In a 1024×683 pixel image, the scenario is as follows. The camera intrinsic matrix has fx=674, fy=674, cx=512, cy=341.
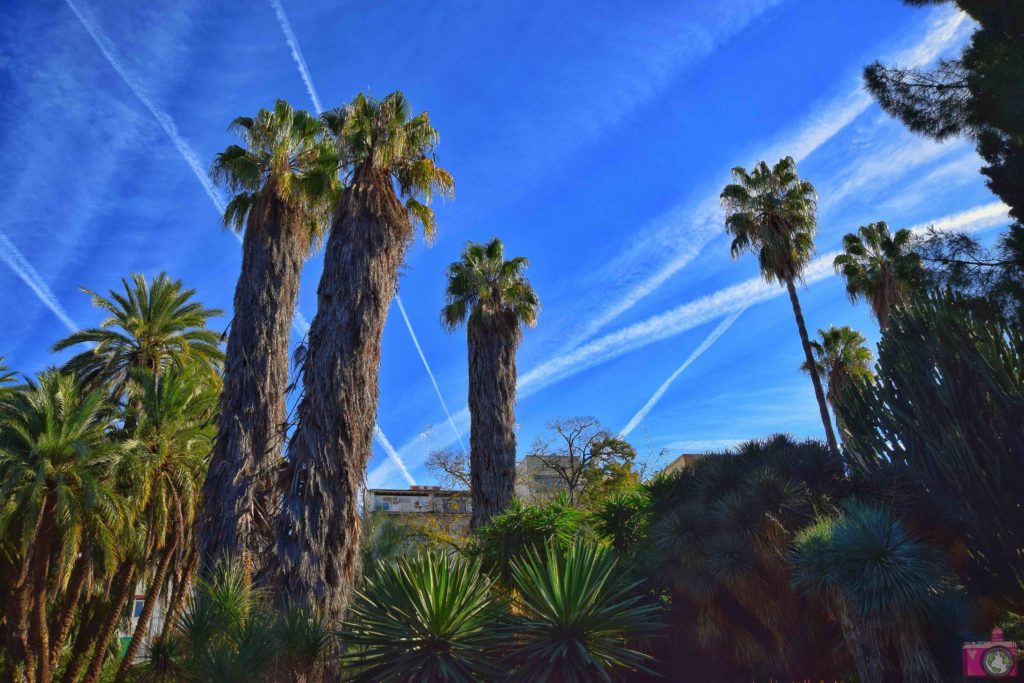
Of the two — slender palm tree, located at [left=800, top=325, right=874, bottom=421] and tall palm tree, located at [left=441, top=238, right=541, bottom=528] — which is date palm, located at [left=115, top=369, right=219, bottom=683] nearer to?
tall palm tree, located at [left=441, top=238, right=541, bottom=528]

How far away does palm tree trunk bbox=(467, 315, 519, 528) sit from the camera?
70.5ft

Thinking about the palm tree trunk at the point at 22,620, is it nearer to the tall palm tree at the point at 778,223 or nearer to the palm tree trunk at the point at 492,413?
the palm tree trunk at the point at 492,413

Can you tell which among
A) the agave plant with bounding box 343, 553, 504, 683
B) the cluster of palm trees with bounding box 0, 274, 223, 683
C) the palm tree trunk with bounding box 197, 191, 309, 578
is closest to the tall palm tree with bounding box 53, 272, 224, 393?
the cluster of palm trees with bounding box 0, 274, 223, 683

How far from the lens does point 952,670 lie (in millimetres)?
10883

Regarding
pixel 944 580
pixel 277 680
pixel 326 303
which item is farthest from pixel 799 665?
pixel 326 303

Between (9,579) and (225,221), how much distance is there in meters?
15.0

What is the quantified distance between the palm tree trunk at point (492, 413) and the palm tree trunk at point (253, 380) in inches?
260

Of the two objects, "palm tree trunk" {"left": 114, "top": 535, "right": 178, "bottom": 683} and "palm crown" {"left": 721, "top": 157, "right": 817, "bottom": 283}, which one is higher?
"palm crown" {"left": 721, "top": 157, "right": 817, "bottom": 283}

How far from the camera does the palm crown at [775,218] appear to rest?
26.9 m

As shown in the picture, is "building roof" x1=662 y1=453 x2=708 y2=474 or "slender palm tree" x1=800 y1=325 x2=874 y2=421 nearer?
"building roof" x1=662 y1=453 x2=708 y2=474

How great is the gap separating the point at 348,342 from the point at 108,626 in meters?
18.0

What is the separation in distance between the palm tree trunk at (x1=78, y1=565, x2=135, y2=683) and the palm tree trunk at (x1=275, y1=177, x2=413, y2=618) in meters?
16.6

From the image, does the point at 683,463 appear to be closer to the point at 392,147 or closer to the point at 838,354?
the point at 838,354

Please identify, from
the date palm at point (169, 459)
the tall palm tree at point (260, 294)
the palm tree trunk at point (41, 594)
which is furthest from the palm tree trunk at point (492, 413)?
the palm tree trunk at point (41, 594)
